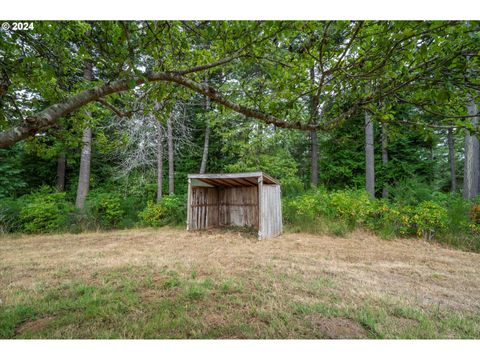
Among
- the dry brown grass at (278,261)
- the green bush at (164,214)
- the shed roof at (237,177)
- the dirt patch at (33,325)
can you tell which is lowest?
the dry brown grass at (278,261)

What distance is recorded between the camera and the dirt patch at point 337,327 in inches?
80.9

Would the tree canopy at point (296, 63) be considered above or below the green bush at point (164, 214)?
above

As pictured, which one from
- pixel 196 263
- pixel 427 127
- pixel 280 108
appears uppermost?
pixel 280 108

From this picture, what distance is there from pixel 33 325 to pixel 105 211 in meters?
6.95

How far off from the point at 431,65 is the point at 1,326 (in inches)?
184

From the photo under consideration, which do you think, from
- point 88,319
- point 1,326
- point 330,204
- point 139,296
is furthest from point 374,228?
point 1,326

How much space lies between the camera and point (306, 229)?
709 centimetres

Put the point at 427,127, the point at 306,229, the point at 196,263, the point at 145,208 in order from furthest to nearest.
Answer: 1. the point at 145,208
2. the point at 306,229
3. the point at 196,263
4. the point at 427,127

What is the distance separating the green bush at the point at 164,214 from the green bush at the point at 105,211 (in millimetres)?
848

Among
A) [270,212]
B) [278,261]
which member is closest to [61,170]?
[270,212]

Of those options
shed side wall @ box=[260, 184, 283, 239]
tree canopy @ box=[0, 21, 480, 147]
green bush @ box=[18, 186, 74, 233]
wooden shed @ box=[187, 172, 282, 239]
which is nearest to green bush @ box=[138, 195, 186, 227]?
wooden shed @ box=[187, 172, 282, 239]

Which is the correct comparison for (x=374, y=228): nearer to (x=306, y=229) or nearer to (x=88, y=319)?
(x=306, y=229)

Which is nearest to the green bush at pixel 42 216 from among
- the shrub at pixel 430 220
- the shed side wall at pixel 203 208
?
the shed side wall at pixel 203 208
